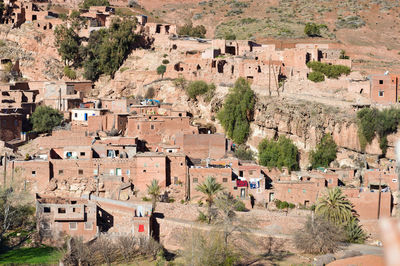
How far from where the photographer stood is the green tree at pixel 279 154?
29.0 metres

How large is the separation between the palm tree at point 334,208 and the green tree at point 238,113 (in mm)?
7216

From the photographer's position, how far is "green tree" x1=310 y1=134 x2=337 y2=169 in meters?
30.1

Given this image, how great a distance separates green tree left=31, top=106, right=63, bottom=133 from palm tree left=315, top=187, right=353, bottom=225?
46.6 ft

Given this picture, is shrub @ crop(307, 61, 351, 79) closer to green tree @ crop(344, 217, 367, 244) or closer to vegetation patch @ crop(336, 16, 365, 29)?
green tree @ crop(344, 217, 367, 244)

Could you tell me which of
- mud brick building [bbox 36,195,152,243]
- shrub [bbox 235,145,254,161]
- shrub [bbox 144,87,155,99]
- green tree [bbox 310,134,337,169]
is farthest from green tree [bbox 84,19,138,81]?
mud brick building [bbox 36,195,152,243]

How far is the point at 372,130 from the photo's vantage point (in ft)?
100

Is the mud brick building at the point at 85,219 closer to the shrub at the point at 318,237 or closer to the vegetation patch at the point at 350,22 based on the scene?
the shrub at the point at 318,237

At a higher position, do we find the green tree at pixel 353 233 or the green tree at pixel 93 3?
the green tree at pixel 93 3

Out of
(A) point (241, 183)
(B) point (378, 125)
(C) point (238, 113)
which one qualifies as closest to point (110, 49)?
(C) point (238, 113)

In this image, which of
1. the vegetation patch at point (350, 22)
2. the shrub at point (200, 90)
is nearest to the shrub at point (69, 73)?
the shrub at point (200, 90)

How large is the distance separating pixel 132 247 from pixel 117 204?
2.68 metres

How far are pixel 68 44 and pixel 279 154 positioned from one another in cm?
1725

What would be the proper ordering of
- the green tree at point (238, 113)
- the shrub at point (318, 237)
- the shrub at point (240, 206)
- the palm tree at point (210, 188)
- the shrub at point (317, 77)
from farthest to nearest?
the shrub at point (317, 77) < the green tree at point (238, 113) < the palm tree at point (210, 188) < the shrub at point (240, 206) < the shrub at point (318, 237)

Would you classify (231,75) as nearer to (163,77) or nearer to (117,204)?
(163,77)
